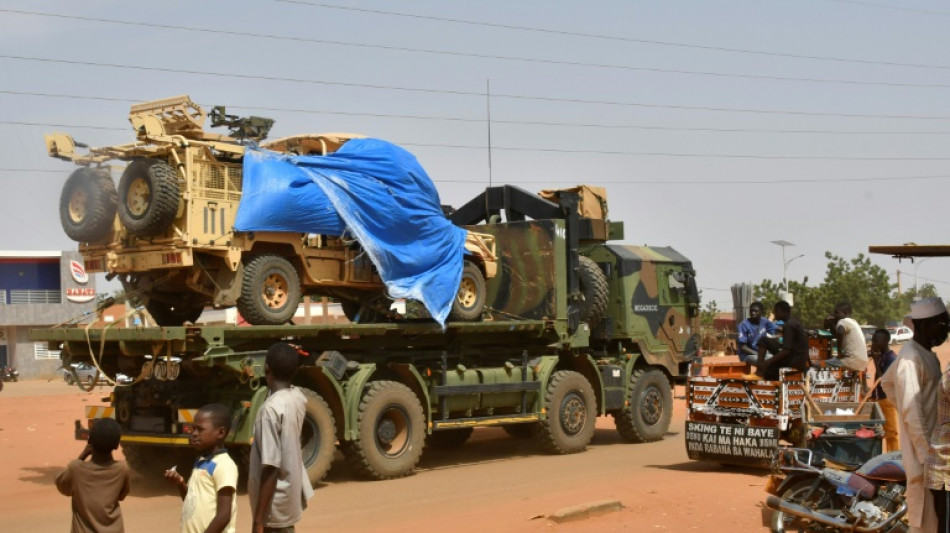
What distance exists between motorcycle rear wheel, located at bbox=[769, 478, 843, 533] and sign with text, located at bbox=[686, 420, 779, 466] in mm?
3872

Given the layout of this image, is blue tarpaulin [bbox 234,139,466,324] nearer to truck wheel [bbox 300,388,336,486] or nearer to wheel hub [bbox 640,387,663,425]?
truck wheel [bbox 300,388,336,486]

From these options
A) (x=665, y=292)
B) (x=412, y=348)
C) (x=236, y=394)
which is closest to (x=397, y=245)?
(x=412, y=348)

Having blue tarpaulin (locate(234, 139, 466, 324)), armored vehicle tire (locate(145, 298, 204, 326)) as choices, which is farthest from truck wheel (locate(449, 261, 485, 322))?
armored vehicle tire (locate(145, 298, 204, 326))

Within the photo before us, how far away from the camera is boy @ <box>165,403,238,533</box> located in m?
5.76

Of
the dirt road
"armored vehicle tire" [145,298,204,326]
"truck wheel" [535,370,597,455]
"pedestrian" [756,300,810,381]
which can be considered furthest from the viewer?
"truck wheel" [535,370,597,455]

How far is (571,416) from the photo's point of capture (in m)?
16.8

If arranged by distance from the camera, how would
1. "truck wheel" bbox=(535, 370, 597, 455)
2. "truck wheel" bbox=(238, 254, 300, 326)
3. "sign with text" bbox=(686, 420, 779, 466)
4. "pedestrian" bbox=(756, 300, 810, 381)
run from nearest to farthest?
"truck wheel" bbox=(238, 254, 300, 326), "sign with text" bbox=(686, 420, 779, 466), "pedestrian" bbox=(756, 300, 810, 381), "truck wheel" bbox=(535, 370, 597, 455)

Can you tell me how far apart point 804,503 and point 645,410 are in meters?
9.11

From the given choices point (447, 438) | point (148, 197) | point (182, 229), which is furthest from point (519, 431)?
point (148, 197)

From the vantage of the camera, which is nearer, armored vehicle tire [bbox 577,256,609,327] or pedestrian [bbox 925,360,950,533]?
pedestrian [bbox 925,360,950,533]

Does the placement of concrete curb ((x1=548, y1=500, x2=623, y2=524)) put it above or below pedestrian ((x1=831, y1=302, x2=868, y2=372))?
below

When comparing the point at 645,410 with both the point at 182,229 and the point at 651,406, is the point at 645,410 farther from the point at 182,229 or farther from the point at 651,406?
the point at 182,229

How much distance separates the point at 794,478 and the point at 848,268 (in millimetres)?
70945

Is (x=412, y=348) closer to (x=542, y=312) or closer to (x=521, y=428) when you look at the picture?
(x=542, y=312)
